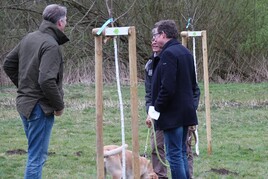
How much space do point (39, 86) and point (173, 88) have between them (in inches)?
47.4

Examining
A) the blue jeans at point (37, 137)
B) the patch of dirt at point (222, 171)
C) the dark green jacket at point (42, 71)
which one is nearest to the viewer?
the dark green jacket at point (42, 71)

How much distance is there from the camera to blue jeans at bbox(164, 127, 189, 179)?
561 centimetres

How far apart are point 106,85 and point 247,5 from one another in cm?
631

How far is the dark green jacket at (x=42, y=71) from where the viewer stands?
16.5 feet

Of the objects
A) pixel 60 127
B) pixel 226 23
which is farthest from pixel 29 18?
pixel 60 127

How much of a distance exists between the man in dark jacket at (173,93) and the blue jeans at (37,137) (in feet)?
3.32

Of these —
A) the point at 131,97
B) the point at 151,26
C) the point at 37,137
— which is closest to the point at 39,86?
the point at 37,137

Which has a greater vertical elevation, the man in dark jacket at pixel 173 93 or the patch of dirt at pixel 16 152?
the man in dark jacket at pixel 173 93

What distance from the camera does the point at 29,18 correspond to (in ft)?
63.0

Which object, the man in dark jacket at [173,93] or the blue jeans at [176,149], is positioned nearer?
the man in dark jacket at [173,93]

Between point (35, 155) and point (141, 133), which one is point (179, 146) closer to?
point (35, 155)

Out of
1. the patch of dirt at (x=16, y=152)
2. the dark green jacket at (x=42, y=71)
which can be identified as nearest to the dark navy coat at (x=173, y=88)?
the dark green jacket at (x=42, y=71)

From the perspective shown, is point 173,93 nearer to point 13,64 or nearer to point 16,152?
point 13,64

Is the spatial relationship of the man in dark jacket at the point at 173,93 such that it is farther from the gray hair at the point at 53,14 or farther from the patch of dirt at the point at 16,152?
the patch of dirt at the point at 16,152
